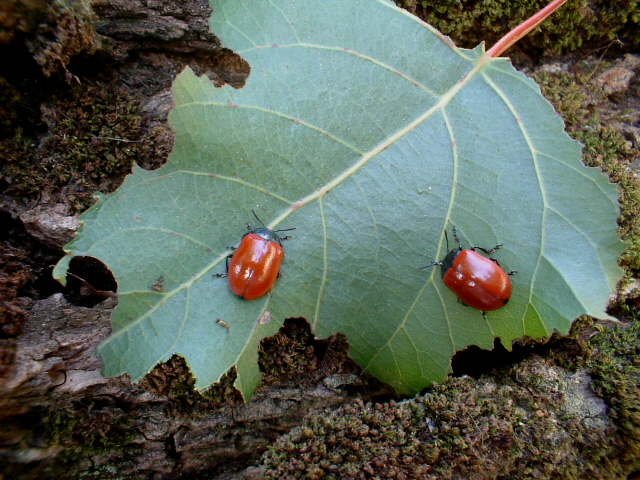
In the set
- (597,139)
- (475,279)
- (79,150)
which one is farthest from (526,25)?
(79,150)

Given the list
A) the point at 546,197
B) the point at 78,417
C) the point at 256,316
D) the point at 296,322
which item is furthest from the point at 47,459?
the point at 546,197

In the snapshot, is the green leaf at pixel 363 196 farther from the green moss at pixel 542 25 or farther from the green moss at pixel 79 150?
the green moss at pixel 542 25

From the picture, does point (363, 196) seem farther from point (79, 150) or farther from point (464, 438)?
point (79, 150)

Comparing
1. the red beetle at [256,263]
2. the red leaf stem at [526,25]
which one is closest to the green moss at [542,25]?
the red leaf stem at [526,25]

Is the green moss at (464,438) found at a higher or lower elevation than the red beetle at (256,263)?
lower

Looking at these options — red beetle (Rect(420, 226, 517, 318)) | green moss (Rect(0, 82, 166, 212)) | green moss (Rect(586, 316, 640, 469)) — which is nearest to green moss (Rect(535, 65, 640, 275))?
green moss (Rect(586, 316, 640, 469))

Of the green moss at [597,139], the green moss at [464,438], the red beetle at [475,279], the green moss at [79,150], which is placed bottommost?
the green moss at [464,438]

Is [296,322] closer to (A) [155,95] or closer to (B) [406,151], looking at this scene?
(B) [406,151]

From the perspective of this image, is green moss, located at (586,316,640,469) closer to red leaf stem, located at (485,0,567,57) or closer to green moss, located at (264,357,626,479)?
green moss, located at (264,357,626,479)
